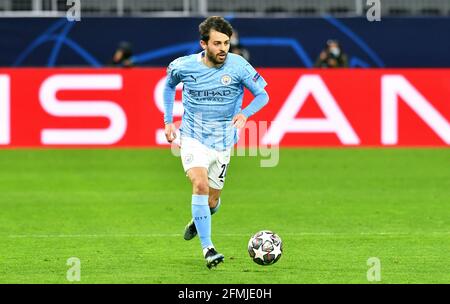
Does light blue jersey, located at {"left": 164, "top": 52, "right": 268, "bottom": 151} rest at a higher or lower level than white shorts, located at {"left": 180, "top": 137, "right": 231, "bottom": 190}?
higher

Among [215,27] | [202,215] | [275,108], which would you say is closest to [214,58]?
[215,27]

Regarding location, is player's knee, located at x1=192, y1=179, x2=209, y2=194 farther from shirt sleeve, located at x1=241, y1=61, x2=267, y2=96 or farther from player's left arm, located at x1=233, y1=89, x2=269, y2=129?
shirt sleeve, located at x1=241, y1=61, x2=267, y2=96

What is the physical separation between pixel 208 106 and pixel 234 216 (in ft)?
13.4

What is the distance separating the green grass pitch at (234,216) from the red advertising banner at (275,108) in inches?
13.0

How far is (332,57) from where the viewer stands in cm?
2642

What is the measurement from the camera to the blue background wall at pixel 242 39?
2700 centimetres

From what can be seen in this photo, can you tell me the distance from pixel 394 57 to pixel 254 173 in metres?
7.75

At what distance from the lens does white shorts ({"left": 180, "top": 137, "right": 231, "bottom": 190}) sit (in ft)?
37.3

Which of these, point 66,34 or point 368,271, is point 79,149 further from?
point 368,271

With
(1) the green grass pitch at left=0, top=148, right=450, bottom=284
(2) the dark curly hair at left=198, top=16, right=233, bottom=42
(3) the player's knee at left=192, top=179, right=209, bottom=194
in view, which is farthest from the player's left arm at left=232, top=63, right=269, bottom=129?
(1) the green grass pitch at left=0, top=148, right=450, bottom=284

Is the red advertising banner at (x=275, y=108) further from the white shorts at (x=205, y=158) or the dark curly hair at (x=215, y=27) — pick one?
the dark curly hair at (x=215, y=27)

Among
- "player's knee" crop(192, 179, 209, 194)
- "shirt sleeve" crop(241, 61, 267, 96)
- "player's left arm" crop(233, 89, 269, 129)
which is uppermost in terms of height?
"shirt sleeve" crop(241, 61, 267, 96)

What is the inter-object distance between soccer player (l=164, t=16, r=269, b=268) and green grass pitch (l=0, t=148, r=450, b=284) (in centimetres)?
79

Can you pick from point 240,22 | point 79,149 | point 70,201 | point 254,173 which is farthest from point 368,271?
point 240,22
